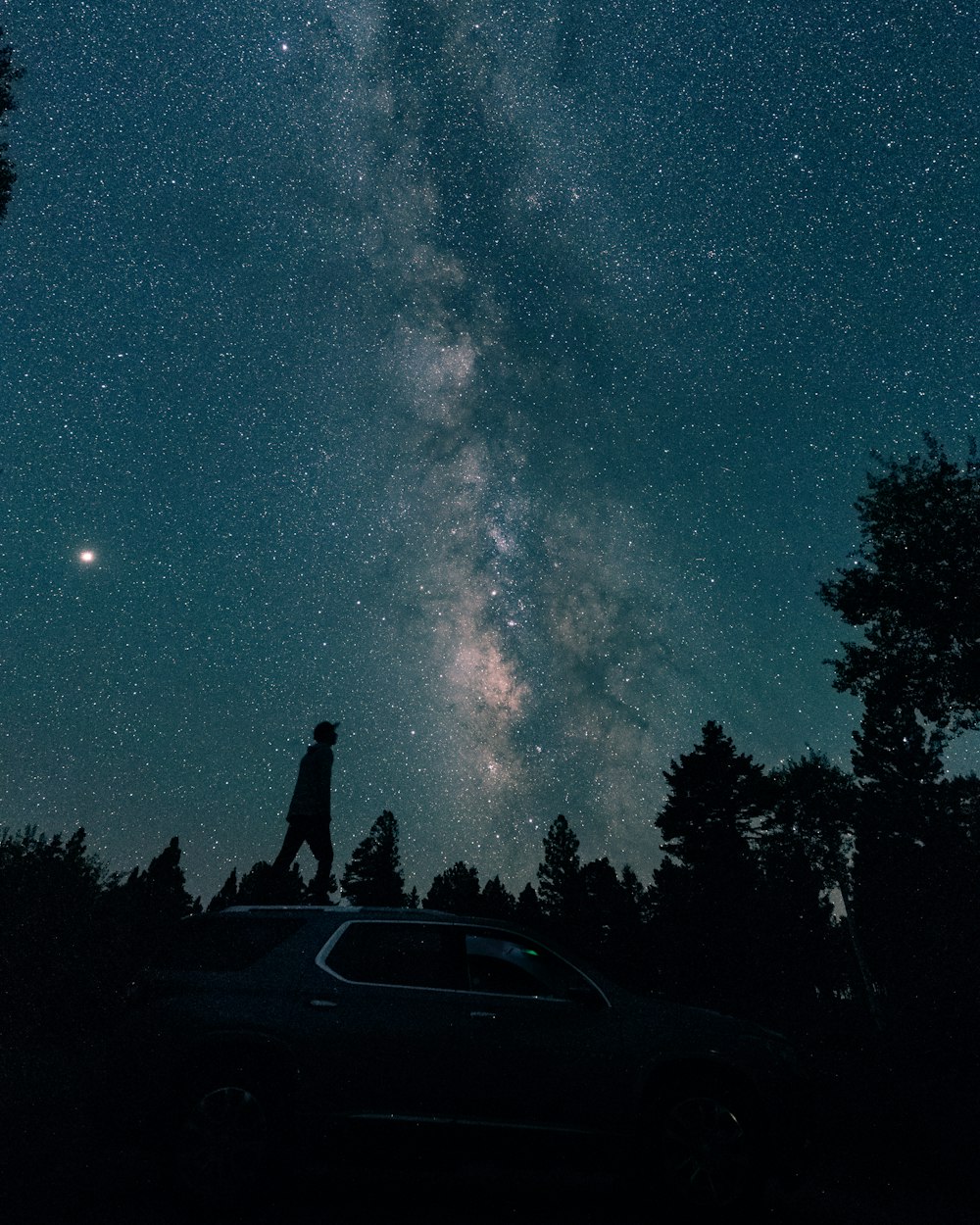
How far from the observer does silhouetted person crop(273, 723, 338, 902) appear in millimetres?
8656

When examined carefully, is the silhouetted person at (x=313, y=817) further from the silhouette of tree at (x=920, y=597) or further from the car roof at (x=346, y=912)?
the silhouette of tree at (x=920, y=597)

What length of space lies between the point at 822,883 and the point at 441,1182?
5583 centimetres

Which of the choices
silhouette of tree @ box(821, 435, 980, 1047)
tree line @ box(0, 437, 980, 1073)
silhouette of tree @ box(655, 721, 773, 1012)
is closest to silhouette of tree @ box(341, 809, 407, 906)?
tree line @ box(0, 437, 980, 1073)

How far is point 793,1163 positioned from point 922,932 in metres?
49.5

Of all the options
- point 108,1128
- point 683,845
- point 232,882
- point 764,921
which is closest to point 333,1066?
point 108,1128

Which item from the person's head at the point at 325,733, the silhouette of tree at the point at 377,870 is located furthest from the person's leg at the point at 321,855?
the silhouette of tree at the point at 377,870

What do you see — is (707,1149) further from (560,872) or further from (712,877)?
(560,872)

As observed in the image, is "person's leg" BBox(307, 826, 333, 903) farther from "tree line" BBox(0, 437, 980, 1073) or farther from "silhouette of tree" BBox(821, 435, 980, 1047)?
"silhouette of tree" BBox(821, 435, 980, 1047)

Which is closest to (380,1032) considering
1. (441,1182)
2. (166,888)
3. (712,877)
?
(441,1182)

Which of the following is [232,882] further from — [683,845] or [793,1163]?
[793,1163]

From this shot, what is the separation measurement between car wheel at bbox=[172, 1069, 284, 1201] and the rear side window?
689mm

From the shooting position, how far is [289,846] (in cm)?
880

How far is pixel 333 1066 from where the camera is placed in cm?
434

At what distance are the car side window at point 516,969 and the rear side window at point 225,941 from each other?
1.38 m
